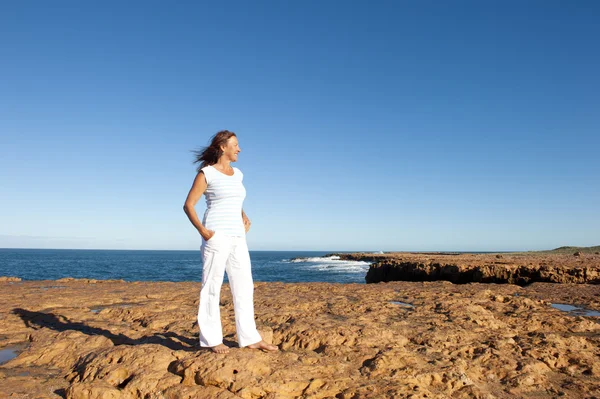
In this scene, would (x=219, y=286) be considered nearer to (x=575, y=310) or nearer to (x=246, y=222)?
(x=246, y=222)

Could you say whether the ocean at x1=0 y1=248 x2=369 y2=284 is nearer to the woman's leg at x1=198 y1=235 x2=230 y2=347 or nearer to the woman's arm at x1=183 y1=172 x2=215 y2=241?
the woman's leg at x1=198 y1=235 x2=230 y2=347

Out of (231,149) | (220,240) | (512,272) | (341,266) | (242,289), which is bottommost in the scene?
(341,266)

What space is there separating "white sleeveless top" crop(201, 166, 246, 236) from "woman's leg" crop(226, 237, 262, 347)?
16cm

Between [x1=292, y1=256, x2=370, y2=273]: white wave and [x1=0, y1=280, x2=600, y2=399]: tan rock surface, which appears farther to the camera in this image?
[x1=292, y1=256, x2=370, y2=273]: white wave

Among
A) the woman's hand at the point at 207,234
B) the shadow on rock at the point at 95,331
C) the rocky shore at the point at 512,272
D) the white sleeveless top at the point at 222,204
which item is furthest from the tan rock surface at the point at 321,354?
the rocky shore at the point at 512,272

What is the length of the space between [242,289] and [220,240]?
550mm

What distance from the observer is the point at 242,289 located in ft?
13.0

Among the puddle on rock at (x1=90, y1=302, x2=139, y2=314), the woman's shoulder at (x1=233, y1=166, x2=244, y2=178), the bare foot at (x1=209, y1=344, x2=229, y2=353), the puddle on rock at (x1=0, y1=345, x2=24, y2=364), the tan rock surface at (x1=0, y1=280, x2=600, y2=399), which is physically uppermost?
the woman's shoulder at (x1=233, y1=166, x2=244, y2=178)

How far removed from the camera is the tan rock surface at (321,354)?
10.9ft

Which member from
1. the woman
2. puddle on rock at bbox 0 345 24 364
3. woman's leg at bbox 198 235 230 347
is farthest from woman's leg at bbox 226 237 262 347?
puddle on rock at bbox 0 345 24 364

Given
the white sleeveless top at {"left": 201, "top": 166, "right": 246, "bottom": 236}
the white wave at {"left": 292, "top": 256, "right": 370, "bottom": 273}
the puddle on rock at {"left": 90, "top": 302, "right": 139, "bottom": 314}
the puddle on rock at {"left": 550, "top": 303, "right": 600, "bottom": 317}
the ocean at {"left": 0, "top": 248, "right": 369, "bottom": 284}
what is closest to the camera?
the white sleeveless top at {"left": 201, "top": 166, "right": 246, "bottom": 236}

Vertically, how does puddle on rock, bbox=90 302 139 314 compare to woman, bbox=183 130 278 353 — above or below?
below

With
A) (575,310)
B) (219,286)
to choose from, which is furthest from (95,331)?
(575,310)

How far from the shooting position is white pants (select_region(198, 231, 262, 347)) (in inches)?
150
